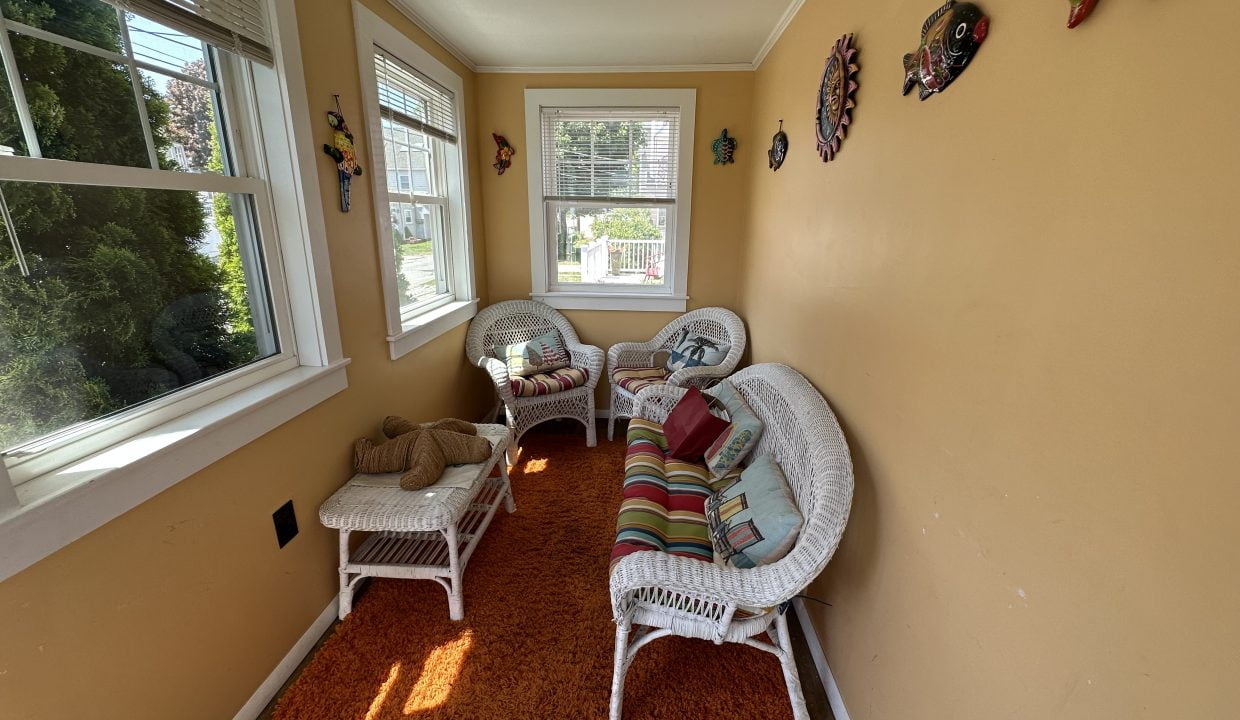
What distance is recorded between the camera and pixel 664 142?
3205 mm

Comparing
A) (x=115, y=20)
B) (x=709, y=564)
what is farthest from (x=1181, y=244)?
(x=115, y=20)

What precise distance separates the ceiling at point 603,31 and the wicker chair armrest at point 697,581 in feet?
7.34

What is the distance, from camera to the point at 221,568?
1.37 meters

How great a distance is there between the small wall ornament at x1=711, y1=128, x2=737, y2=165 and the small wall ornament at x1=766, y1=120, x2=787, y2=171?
1.81 ft

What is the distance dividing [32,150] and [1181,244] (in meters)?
1.92

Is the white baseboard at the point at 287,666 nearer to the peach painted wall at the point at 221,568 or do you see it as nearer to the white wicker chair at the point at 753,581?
the peach painted wall at the point at 221,568

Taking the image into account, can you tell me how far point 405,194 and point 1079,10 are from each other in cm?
250

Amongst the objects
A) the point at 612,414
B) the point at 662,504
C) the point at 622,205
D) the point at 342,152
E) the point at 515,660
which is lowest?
the point at 515,660

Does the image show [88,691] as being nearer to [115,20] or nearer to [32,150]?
[32,150]

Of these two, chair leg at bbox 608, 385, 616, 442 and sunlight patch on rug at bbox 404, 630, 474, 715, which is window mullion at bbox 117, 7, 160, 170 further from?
chair leg at bbox 608, 385, 616, 442

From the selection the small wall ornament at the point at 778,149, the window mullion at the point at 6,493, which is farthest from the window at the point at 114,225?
the small wall ornament at the point at 778,149

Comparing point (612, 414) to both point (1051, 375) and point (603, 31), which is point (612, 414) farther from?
point (1051, 375)

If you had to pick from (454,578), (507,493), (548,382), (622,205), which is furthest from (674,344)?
(454,578)

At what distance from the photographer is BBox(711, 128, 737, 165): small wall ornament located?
3094mm
